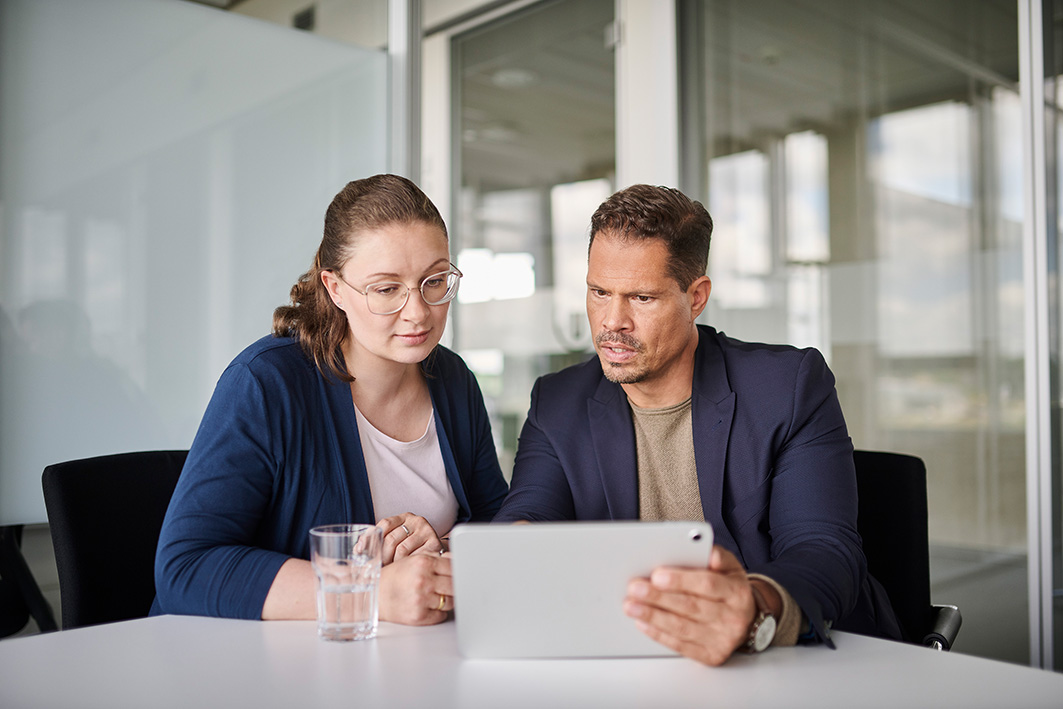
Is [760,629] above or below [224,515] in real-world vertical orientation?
below

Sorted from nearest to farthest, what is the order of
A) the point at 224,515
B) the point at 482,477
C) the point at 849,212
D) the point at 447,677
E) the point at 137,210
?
1. the point at 447,677
2. the point at 224,515
3. the point at 482,477
4. the point at 137,210
5. the point at 849,212

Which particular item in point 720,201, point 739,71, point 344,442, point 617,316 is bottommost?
point 344,442

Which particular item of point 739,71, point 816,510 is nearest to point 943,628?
point 816,510

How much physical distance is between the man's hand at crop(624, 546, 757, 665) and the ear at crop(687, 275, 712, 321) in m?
0.85

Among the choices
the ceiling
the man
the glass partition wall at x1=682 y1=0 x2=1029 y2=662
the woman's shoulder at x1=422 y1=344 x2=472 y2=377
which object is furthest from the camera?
the ceiling

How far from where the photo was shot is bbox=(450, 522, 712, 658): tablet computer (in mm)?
993

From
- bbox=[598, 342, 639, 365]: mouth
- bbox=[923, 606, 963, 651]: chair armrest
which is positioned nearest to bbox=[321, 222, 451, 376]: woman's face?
bbox=[598, 342, 639, 365]: mouth

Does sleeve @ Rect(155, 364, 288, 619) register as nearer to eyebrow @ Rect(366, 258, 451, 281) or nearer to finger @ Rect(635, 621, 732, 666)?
eyebrow @ Rect(366, 258, 451, 281)

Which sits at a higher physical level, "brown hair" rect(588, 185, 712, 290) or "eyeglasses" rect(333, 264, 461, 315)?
"brown hair" rect(588, 185, 712, 290)

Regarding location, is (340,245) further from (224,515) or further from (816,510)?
(816,510)

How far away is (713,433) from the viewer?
1.65m

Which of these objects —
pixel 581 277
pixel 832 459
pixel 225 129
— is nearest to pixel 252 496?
pixel 832 459

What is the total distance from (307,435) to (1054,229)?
2233 millimetres

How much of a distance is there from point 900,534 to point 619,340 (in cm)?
71
